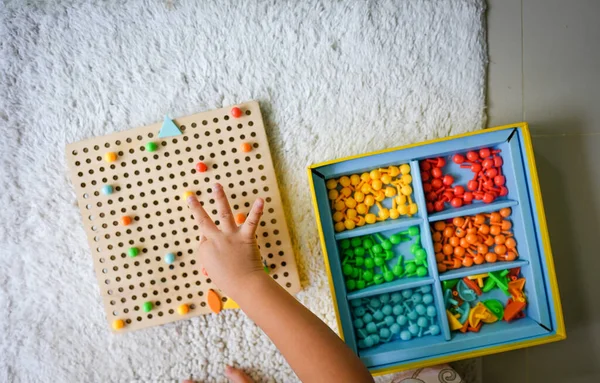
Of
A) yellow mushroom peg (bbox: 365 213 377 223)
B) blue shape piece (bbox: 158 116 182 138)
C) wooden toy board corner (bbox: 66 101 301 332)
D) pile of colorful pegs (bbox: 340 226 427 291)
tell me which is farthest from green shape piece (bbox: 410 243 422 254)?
blue shape piece (bbox: 158 116 182 138)

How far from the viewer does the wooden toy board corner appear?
851 millimetres

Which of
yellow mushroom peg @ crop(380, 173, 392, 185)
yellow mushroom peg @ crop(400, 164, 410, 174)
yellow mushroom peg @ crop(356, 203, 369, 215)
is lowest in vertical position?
yellow mushroom peg @ crop(356, 203, 369, 215)

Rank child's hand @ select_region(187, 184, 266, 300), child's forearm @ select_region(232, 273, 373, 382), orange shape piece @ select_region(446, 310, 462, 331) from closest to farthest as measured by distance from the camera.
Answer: child's forearm @ select_region(232, 273, 373, 382) → child's hand @ select_region(187, 184, 266, 300) → orange shape piece @ select_region(446, 310, 462, 331)

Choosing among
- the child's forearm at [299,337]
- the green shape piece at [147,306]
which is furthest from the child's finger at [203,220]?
the green shape piece at [147,306]

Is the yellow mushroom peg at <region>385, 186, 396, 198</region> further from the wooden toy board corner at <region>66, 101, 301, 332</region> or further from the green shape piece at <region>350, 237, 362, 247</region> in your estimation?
the wooden toy board corner at <region>66, 101, 301, 332</region>

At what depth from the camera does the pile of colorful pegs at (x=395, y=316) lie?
835 mm

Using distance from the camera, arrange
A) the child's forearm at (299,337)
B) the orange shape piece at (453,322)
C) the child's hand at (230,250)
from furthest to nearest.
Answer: the orange shape piece at (453,322), the child's hand at (230,250), the child's forearm at (299,337)

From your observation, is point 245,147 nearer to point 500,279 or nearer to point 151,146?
point 151,146

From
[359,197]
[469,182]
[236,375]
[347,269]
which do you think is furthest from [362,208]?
[236,375]

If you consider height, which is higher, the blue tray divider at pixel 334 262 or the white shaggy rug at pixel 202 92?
the white shaggy rug at pixel 202 92

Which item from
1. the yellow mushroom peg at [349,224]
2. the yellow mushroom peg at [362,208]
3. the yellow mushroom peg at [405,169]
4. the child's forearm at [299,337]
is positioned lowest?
the child's forearm at [299,337]

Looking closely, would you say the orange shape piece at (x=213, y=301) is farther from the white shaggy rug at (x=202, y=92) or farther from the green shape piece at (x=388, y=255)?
the green shape piece at (x=388, y=255)

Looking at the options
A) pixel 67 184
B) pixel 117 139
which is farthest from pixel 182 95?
pixel 67 184

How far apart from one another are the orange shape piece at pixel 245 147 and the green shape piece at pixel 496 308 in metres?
0.59
